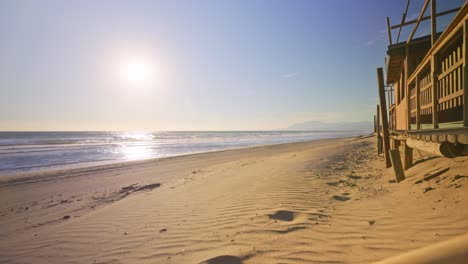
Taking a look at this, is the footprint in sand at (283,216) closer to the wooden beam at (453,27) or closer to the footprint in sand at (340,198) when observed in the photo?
the footprint in sand at (340,198)

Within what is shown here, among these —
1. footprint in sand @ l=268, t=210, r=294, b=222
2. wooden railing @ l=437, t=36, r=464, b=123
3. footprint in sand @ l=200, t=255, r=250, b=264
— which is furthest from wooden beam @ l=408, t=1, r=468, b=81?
footprint in sand @ l=200, t=255, r=250, b=264

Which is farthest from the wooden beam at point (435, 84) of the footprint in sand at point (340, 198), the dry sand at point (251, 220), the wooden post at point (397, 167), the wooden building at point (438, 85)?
the footprint in sand at point (340, 198)

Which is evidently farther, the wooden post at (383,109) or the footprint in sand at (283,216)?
the wooden post at (383,109)

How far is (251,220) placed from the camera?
14.9 ft

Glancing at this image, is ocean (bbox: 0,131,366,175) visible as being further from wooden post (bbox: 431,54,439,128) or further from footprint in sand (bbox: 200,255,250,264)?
wooden post (bbox: 431,54,439,128)

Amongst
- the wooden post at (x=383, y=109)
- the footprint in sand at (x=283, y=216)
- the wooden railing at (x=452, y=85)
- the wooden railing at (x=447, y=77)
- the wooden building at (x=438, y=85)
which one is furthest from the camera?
the wooden post at (x=383, y=109)

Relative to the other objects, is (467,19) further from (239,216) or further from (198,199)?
(198,199)

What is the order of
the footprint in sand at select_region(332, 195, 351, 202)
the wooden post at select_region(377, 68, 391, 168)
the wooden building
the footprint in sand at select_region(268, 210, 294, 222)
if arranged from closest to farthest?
1. the wooden building
2. the footprint in sand at select_region(268, 210, 294, 222)
3. the footprint in sand at select_region(332, 195, 351, 202)
4. the wooden post at select_region(377, 68, 391, 168)

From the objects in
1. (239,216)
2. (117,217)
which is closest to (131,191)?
(117,217)

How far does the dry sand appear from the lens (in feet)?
11.0

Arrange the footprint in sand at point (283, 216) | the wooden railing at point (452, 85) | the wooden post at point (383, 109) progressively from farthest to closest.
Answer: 1. the wooden post at point (383, 109)
2. the wooden railing at point (452, 85)
3. the footprint in sand at point (283, 216)

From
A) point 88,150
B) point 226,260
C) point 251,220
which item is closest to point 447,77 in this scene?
point 251,220

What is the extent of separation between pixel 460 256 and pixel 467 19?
3.19 meters

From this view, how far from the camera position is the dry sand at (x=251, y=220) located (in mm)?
3346
